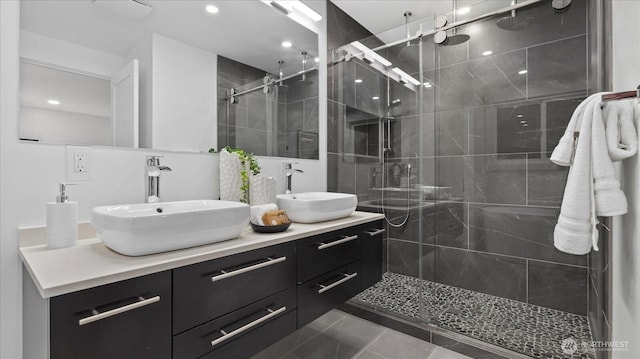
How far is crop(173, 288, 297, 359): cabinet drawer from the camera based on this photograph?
0.98m

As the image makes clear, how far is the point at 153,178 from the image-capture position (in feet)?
4.56

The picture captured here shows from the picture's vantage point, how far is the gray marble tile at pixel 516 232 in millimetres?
2115

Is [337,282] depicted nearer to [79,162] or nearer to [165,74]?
[79,162]

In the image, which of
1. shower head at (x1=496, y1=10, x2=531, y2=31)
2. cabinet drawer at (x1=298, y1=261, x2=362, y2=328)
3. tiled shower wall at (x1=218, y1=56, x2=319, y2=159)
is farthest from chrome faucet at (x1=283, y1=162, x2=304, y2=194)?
shower head at (x1=496, y1=10, x2=531, y2=31)

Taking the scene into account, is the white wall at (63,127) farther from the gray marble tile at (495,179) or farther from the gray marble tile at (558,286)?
the gray marble tile at (558,286)

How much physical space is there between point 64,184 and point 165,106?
0.59 m

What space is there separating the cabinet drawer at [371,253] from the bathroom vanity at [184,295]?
33 cm

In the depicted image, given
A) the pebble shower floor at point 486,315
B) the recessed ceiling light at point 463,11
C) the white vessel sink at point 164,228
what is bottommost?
the pebble shower floor at point 486,315

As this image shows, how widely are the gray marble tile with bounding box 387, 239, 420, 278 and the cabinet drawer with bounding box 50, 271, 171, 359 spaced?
1.87m

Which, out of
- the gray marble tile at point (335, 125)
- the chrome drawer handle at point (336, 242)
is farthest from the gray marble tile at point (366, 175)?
the chrome drawer handle at point (336, 242)

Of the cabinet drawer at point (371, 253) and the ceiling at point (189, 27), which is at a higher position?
the ceiling at point (189, 27)

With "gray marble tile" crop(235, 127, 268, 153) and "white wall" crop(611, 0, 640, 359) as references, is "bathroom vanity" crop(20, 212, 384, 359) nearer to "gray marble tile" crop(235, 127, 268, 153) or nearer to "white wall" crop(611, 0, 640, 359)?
"gray marble tile" crop(235, 127, 268, 153)

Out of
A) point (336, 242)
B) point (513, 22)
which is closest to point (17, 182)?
point (336, 242)

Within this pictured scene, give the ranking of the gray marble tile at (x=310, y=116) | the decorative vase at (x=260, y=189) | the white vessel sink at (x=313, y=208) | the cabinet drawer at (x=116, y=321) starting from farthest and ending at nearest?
the gray marble tile at (x=310, y=116) < the decorative vase at (x=260, y=189) < the white vessel sink at (x=313, y=208) < the cabinet drawer at (x=116, y=321)
